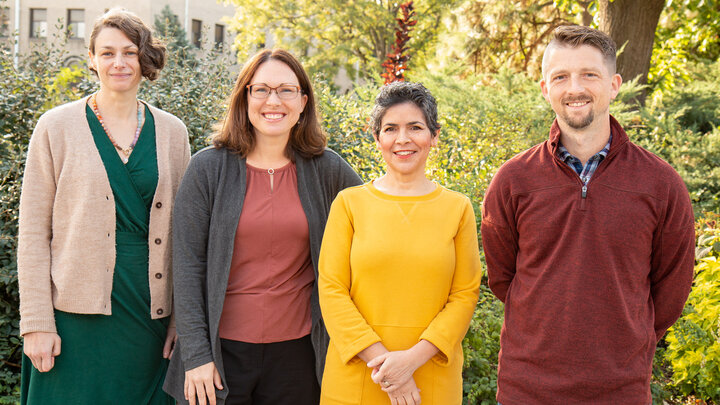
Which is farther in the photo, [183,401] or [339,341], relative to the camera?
[183,401]

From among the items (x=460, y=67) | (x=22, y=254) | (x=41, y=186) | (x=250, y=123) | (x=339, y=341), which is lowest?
(x=339, y=341)

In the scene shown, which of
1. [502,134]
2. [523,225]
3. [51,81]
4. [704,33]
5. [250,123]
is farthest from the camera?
[704,33]

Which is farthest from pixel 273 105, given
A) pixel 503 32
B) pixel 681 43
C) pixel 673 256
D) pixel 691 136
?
pixel 681 43

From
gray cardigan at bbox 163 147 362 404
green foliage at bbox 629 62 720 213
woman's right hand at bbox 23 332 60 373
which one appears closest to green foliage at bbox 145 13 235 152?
gray cardigan at bbox 163 147 362 404

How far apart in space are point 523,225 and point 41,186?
6.88 ft

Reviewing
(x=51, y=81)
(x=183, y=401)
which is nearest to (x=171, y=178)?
(x=183, y=401)

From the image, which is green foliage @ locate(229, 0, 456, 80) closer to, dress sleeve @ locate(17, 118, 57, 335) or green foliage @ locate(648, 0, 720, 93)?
green foliage @ locate(648, 0, 720, 93)

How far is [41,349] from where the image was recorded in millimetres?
2795

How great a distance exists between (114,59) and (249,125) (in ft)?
2.34

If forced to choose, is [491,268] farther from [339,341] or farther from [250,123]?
[250,123]

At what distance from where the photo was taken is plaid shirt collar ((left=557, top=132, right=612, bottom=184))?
2.45 meters

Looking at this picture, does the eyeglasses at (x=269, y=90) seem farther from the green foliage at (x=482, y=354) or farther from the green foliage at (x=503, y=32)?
the green foliage at (x=503, y=32)

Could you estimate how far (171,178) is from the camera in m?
3.07

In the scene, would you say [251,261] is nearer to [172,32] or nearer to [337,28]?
[172,32]
